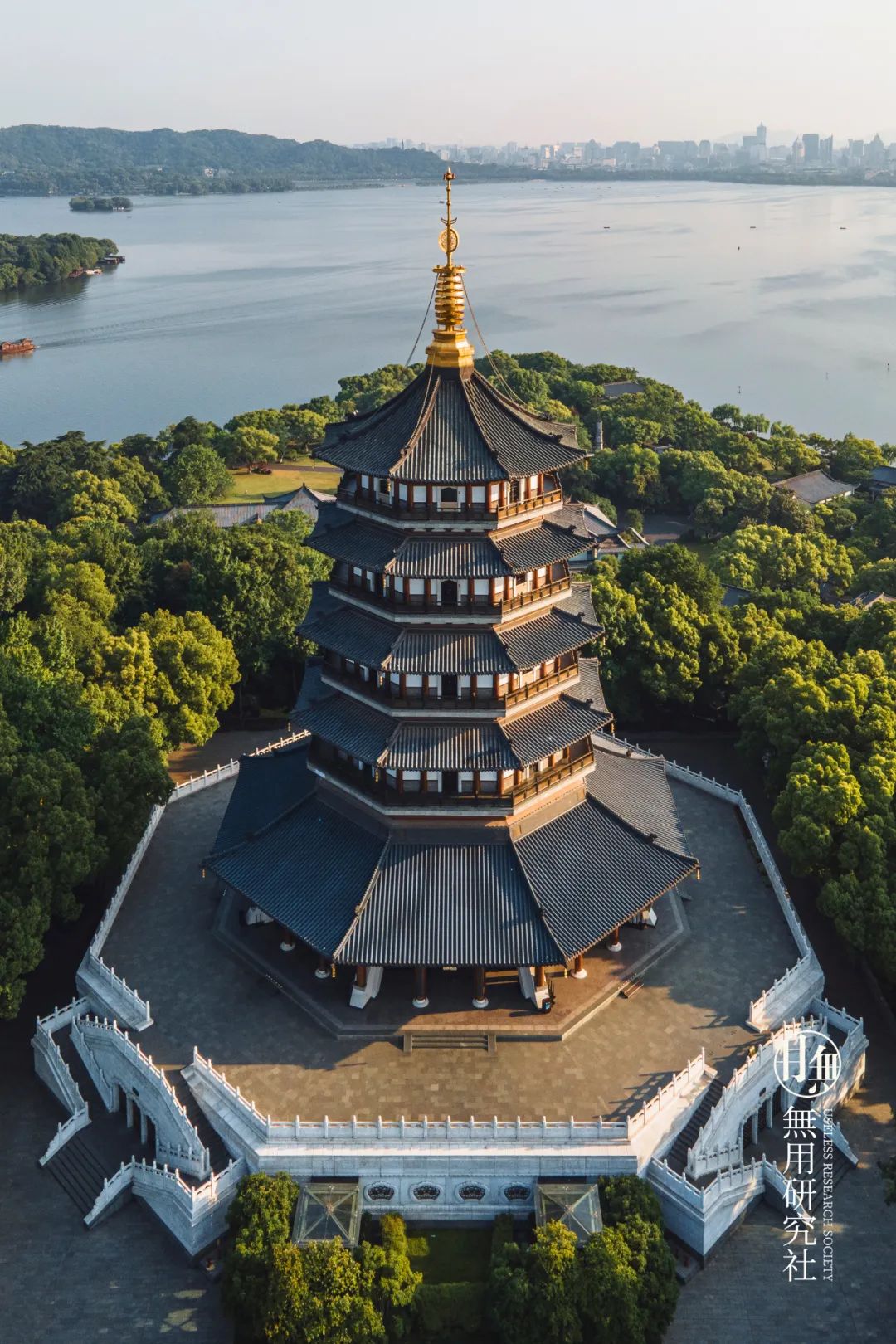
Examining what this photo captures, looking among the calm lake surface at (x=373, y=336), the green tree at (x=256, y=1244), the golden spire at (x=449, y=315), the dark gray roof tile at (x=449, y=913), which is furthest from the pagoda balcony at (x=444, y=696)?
the calm lake surface at (x=373, y=336)

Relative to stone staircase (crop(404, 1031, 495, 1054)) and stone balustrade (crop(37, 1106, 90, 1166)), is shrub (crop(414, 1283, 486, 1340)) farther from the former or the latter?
stone balustrade (crop(37, 1106, 90, 1166))

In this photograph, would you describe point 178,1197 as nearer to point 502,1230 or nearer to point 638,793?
point 502,1230

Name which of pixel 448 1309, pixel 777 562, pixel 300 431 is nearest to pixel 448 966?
pixel 448 1309

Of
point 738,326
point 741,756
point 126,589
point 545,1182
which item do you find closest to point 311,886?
point 545,1182

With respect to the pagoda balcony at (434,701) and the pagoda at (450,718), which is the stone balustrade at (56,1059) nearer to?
the pagoda at (450,718)

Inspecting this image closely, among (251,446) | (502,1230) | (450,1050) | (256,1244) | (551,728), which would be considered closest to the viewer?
(256,1244)
